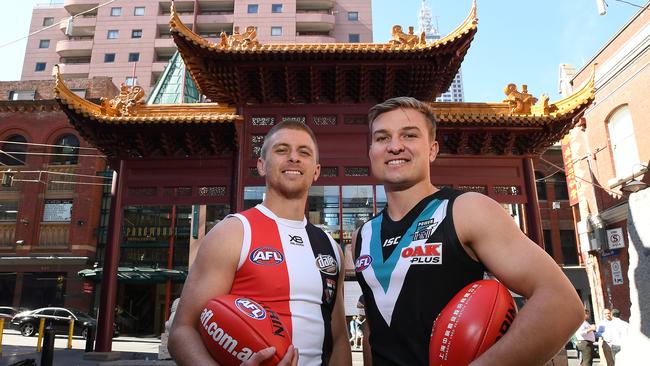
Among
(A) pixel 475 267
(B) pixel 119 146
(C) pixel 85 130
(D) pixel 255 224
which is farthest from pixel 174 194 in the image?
(A) pixel 475 267

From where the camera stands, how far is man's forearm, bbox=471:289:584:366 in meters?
1.49

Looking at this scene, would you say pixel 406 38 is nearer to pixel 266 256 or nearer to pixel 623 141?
pixel 266 256

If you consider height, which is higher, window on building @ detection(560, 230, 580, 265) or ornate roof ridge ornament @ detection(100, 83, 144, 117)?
ornate roof ridge ornament @ detection(100, 83, 144, 117)

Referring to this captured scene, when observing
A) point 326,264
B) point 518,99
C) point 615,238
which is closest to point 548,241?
point 615,238

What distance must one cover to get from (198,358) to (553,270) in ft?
5.21

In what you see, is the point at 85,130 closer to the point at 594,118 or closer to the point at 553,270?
the point at 553,270

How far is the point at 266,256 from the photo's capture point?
2312 mm

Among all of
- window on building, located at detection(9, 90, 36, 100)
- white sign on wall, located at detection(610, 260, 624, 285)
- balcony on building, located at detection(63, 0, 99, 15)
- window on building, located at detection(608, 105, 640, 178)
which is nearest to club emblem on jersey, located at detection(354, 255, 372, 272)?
window on building, located at detection(608, 105, 640, 178)

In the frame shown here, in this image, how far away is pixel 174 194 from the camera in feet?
35.7

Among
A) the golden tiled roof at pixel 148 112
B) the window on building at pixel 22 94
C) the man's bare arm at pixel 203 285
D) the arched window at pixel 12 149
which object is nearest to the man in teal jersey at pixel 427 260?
the man's bare arm at pixel 203 285

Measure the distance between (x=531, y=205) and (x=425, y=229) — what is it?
10012 mm

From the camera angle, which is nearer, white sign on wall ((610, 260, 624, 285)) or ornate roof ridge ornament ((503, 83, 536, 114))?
ornate roof ridge ornament ((503, 83, 536, 114))

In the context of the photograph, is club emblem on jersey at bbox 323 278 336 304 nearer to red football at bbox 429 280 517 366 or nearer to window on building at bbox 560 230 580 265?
red football at bbox 429 280 517 366

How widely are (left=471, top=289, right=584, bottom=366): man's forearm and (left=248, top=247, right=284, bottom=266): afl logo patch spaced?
3.86 feet
